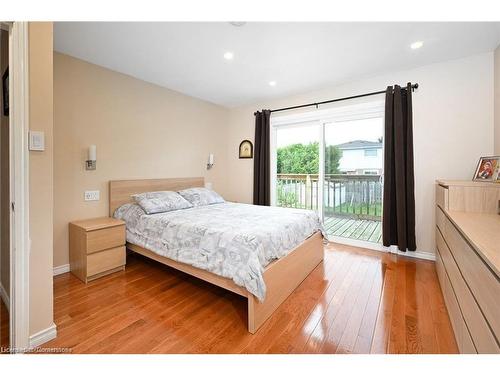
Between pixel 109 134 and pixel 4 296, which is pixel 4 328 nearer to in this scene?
pixel 4 296

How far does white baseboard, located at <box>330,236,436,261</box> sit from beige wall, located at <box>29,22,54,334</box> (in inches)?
137

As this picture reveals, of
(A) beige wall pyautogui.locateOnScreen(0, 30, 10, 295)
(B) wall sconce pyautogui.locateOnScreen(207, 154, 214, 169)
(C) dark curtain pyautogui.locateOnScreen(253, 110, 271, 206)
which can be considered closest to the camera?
(A) beige wall pyautogui.locateOnScreen(0, 30, 10, 295)

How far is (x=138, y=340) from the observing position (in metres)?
1.53

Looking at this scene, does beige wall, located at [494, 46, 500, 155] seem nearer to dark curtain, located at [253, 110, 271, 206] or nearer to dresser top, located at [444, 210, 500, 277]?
dresser top, located at [444, 210, 500, 277]

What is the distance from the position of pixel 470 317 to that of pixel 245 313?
1.42m

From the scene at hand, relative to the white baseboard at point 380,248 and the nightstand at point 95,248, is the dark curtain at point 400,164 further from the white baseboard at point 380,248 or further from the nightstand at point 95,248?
the nightstand at point 95,248

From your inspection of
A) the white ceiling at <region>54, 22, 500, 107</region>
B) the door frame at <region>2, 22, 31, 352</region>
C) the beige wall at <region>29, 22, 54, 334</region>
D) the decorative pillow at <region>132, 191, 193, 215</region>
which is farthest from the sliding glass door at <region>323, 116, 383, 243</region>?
the door frame at <region>2, 22, 31, 352</region>

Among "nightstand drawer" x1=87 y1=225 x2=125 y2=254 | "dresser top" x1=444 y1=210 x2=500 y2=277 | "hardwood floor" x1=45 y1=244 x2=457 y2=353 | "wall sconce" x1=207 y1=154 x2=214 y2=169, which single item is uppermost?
"wall sconce" x1=207 y1=154 x2=214 y2=169

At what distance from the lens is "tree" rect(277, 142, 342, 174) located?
3742 mm

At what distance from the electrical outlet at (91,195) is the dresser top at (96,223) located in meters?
0.25

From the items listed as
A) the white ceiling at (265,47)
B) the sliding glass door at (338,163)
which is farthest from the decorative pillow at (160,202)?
the sliding glass door at (338,163)
